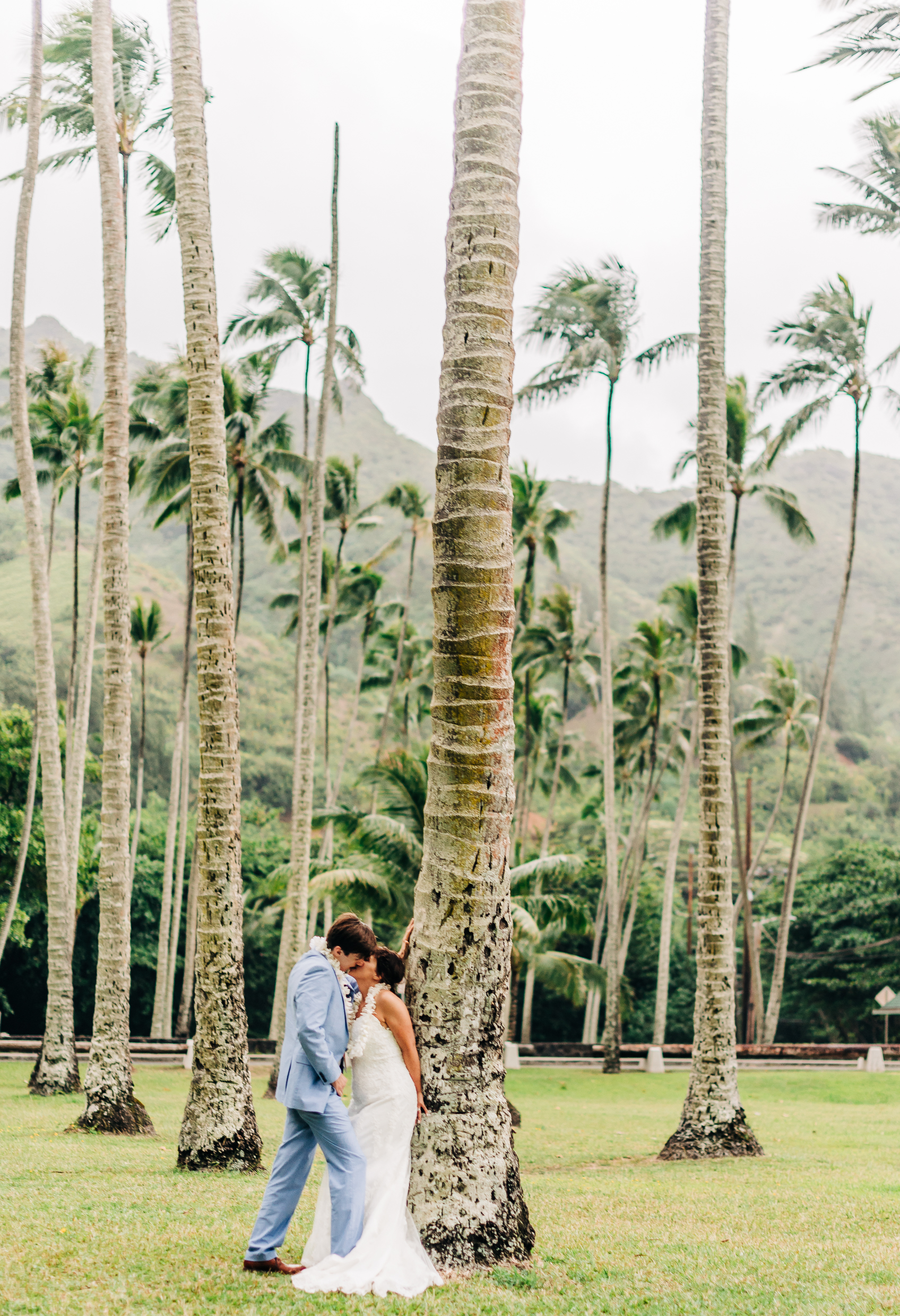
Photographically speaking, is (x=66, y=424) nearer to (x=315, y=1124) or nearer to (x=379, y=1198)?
(x=315, y=1124)

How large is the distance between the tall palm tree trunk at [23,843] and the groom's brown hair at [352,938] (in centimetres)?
1860

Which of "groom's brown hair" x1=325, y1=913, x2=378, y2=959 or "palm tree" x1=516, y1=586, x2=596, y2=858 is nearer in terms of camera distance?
"groom's brown hair" x1=325, y1=913, x2=378, y2=959

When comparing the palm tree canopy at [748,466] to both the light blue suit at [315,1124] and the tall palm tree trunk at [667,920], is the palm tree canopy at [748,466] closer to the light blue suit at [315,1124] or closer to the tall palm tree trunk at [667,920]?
the tall palm tree trunk at [667,920]

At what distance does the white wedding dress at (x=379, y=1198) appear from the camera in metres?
5.29

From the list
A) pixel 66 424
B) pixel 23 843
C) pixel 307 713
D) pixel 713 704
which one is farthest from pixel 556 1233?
pixel 23 843

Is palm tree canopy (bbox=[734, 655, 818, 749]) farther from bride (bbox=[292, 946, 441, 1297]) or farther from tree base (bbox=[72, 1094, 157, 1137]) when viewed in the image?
bride (bbox=[292, 946, 441, 1297])

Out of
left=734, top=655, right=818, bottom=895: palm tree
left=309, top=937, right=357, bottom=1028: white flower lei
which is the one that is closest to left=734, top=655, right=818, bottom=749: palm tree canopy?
left=734, top=655, right=818, bottom=895: palm tree

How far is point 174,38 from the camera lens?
1014 centimetres

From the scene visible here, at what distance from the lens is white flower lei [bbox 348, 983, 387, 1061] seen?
5.71m

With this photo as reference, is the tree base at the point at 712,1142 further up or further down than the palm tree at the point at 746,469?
further down

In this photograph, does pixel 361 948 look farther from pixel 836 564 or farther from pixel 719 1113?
pixel 836 564

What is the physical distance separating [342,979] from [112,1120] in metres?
7.55

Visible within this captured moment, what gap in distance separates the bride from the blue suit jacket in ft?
0.53

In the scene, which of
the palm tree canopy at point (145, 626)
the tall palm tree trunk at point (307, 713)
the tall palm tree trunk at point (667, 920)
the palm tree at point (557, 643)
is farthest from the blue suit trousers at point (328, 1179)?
the tall palm tree trunk at point (667, 920)
